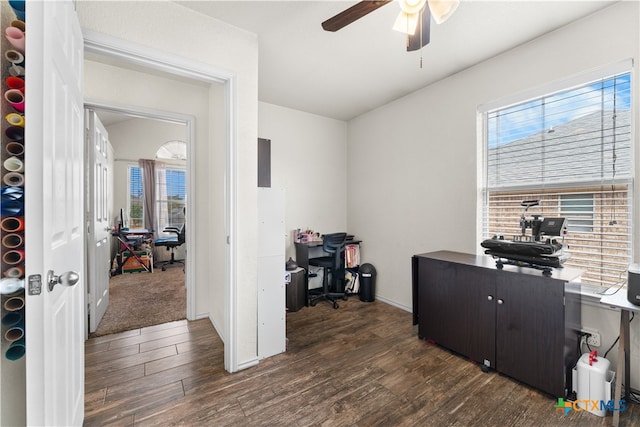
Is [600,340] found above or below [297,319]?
above

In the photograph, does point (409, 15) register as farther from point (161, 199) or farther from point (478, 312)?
point (161, 199)

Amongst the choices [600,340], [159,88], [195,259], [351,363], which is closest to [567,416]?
[600,340]

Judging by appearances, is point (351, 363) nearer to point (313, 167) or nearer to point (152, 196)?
point (313, 167)

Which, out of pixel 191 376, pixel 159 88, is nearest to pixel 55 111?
pixel 191 376

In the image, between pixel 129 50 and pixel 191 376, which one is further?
pixel 191 376

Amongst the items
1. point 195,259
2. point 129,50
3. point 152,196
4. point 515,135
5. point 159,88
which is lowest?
point 195,259

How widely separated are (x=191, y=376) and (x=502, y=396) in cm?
224

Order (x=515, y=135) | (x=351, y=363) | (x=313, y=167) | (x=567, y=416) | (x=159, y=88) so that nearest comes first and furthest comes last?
(x=567, y=416), (x=351, y=363), (x=515, y=135), (x=159, y=88), (x=313, y=167)

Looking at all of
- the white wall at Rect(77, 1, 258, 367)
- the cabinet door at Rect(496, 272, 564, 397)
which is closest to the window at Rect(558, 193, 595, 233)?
the cabinet door at Rect(496, 272, 564, 397)

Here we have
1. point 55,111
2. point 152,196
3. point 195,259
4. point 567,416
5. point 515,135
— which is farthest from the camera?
point 152,196

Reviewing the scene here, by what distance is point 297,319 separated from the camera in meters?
3.15

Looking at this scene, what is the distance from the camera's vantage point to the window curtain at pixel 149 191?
6.00 meters

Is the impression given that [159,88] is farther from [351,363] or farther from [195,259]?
[351,363]

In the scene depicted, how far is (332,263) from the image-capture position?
3682 mm
